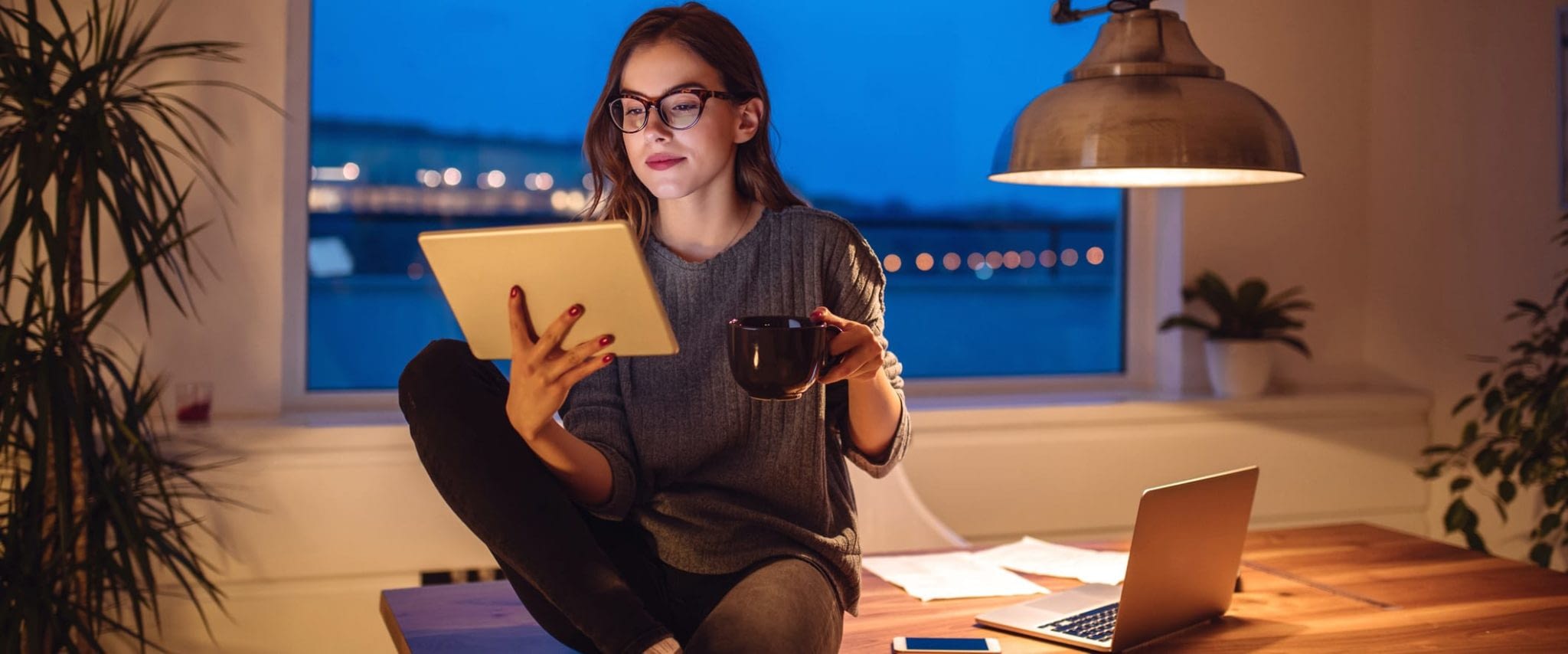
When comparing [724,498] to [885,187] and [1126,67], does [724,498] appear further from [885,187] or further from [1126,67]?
[885,187]

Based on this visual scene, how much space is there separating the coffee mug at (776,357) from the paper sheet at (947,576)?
1.78 feet

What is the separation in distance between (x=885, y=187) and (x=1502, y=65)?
60.2 inches

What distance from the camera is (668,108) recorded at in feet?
5.15

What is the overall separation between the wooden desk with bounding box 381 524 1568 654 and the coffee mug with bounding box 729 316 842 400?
1.22 feet

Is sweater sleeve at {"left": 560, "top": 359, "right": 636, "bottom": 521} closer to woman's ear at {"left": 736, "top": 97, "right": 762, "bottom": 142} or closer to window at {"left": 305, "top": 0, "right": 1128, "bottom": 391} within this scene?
woman's ear at {"left": 736, "top": 97, "right": 762, "bottom": 142}

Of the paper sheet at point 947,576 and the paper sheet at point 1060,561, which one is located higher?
the paper sheet at point 1060,561

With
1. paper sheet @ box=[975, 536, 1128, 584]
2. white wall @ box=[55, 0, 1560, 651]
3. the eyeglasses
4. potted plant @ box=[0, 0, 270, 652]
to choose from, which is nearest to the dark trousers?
the eyeglasses

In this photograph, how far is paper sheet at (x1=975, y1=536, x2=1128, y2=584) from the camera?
1.77 meters

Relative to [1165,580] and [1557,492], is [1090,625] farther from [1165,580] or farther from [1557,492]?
[1557,492]

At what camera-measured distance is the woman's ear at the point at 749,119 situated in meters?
1.65

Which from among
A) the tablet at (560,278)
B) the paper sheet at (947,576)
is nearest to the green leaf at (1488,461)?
the paper sheet at (947,576)

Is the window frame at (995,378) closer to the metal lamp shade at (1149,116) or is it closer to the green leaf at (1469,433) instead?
the green leaf at (1469,433)

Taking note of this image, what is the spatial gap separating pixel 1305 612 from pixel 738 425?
2.36 feet

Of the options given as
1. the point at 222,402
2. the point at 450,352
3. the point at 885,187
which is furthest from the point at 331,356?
the point at 450,352
